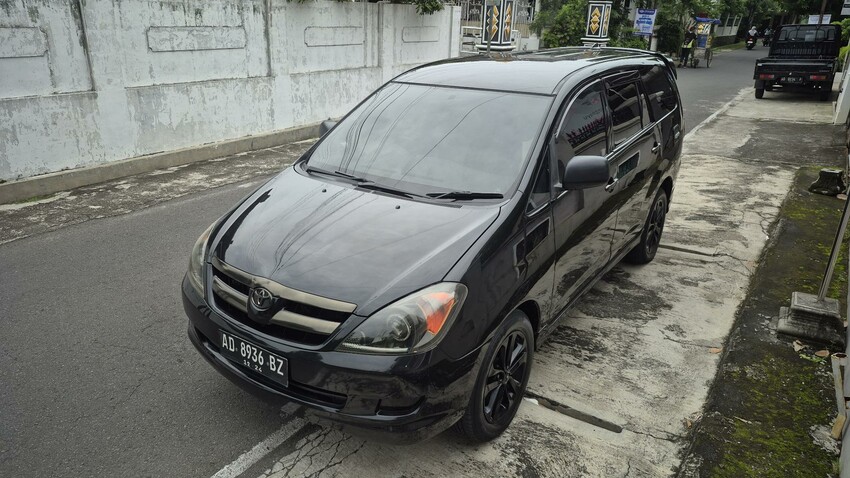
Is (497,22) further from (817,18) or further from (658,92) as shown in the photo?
(817,18)

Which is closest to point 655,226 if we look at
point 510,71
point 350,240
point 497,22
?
point 510,71

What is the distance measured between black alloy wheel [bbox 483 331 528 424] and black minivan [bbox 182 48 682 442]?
10 mm

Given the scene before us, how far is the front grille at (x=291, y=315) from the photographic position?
2.62 m

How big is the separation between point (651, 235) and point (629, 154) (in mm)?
1346

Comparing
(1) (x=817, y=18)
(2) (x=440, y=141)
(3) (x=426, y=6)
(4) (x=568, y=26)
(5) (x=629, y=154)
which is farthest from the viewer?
(1) (x=817, y=18)

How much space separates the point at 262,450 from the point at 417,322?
45.8 inches

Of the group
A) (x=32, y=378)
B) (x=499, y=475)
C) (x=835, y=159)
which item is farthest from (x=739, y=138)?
(x=32, y=378)

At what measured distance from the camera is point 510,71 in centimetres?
407

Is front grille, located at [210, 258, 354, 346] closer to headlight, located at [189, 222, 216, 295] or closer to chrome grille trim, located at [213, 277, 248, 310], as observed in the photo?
chrome grille trim, located at [213, 277, 248, 310]

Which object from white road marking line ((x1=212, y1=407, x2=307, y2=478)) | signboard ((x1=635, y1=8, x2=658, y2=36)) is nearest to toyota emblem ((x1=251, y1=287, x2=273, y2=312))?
white road marking line ((x1=212, y1=407, x2=307, y2=478))

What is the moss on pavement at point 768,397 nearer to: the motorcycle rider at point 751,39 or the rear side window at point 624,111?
the rear side window at point 624,111

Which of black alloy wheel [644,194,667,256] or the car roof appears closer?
the car roof

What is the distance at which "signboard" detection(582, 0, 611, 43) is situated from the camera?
1792cm

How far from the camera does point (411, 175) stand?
3523 mm
